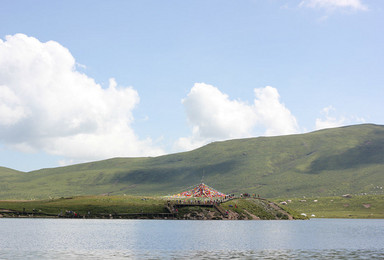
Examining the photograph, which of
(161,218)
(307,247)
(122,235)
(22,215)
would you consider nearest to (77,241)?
(122,235)

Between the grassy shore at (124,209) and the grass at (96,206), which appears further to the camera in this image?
the grass at (96,206)

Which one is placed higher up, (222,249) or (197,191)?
(197,191)

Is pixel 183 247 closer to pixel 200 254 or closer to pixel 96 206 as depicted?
pixel 200 254

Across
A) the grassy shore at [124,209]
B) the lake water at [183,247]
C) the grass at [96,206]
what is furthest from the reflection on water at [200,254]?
the grass at [96,206]

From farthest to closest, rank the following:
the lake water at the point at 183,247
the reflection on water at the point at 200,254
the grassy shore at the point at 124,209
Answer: the grassy shore at the point at 124,209
the lake water at the point at 183,247
the reflection on water at the point at 200,254

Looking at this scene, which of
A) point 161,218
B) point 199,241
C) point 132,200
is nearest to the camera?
point 199,241

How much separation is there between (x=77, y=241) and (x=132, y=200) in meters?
102

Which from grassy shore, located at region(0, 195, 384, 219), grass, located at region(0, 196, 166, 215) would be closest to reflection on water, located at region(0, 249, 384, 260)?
grassy shore, located at region(0, 195, 384, 219)

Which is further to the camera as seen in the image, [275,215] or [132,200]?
[132,200]

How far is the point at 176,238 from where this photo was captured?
80688mm

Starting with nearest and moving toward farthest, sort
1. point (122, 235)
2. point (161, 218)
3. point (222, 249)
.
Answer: point (222, 249), point (122, 235), point (161, 218)

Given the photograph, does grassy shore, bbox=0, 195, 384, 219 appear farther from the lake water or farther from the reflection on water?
the reflection on water

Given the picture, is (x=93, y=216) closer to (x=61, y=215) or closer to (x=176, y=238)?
(x=61, y=215)

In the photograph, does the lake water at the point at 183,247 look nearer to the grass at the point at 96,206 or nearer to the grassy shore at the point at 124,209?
the grassy shore at the point at 124,209
